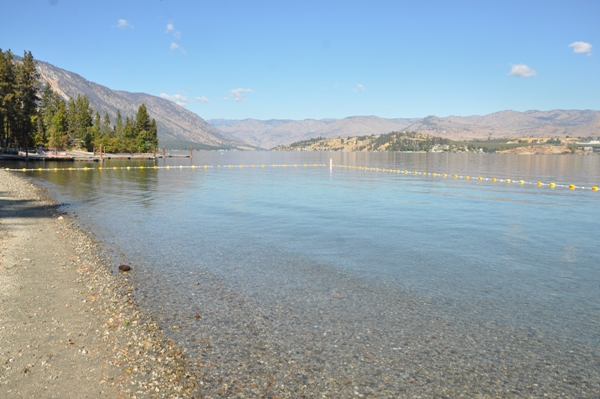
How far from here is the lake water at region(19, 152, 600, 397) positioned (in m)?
8.97

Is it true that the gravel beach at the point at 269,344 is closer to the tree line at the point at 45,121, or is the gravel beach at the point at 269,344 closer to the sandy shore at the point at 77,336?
the sandy shore at the point at 77,336

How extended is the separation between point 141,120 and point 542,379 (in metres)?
183

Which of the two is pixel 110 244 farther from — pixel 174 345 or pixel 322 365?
pixel 322 365

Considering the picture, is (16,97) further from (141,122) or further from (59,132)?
(141,122)

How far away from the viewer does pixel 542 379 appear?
8914 mm

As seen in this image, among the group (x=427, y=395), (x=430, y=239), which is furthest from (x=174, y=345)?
(x=430, y=239)

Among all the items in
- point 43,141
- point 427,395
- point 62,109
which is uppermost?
point 62,109

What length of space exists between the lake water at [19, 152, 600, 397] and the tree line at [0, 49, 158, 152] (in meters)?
85.7

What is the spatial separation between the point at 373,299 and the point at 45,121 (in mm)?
193776

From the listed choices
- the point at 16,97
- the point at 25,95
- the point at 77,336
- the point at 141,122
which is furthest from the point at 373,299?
the point at 141,122

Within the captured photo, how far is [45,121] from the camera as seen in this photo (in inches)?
6885

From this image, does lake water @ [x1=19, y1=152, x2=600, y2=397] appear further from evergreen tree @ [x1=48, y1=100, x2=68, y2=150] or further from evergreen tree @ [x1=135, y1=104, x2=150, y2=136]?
evergreen tree @ [x1=135, y1=104, x2=150, y2=136]

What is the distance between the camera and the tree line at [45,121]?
317ft

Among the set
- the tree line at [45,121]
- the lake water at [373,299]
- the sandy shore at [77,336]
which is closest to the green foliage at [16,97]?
the tree line at [45,121]
